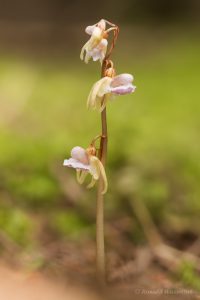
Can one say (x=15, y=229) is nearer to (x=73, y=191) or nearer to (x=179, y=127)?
(x=73, y=191)

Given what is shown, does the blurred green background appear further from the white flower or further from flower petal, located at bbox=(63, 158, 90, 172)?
the white flower

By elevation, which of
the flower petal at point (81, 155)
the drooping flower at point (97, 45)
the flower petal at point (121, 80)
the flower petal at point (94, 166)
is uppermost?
the drooping flower at point (97, 45)

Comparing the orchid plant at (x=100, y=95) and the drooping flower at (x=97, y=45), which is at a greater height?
the drooping flower at (x=97, y=45)

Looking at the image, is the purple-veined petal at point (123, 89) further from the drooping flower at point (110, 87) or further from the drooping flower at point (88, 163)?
the drooping flower at point (88, 163)

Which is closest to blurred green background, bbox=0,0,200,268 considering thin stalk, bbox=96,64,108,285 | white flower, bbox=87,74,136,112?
thin stalk, bbox=96,64,108,285

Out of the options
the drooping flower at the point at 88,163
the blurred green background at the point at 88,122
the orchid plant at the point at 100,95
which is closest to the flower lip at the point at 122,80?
the orchid plant at the point at 100,95

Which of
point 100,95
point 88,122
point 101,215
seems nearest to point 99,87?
point 100,95
